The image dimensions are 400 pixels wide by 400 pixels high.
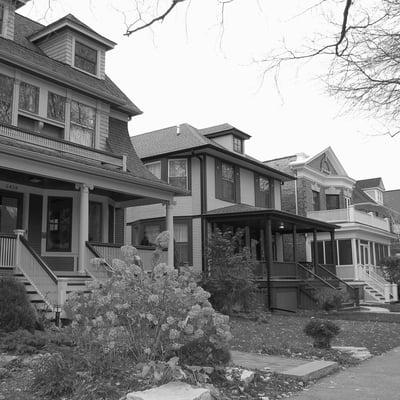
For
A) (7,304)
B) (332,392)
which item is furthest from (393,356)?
(7,304)

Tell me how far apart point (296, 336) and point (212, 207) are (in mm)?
10720

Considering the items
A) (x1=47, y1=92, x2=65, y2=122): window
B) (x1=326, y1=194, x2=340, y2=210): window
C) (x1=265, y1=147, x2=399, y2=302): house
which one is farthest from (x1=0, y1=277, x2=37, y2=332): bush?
(x1=326, y1=194, x2=340, y2=210): window

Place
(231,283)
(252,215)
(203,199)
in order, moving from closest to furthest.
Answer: (231,283) < (252,215) < (203,199)

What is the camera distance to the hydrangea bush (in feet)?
18.5

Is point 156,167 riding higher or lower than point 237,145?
lower

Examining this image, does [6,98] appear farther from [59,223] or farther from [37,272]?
[37,272]

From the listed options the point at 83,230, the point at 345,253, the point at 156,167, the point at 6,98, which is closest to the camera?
the point at 83,230

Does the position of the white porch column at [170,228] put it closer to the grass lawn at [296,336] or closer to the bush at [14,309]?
the grass lawn at [296,336]

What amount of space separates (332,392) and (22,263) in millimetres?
8796

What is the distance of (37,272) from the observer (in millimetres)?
12492

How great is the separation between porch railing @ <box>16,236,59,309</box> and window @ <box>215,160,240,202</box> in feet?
35.8

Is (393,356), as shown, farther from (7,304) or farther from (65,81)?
(65,81)

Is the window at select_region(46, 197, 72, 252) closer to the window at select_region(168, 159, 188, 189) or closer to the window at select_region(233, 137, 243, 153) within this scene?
the window at select_region(168, 159, 188, 189)

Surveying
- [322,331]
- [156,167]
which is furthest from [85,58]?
[322,331]
